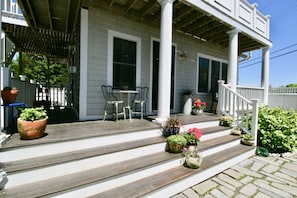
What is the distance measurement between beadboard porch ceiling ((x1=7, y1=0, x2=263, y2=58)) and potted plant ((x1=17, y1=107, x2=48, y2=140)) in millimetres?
2830

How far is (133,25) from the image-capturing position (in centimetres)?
479

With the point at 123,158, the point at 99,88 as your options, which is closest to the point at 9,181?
the point at 123,158

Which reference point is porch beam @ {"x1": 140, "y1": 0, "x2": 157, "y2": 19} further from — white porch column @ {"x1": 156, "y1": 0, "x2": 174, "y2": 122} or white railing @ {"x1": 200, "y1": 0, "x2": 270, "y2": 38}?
white railing @ {"x1": 200, "y1": 0, "x2": 270, "y2": 38}

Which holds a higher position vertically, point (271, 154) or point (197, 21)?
point (197, 21)

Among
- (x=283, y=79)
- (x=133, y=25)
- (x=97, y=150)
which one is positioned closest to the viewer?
(x=97, y=150)

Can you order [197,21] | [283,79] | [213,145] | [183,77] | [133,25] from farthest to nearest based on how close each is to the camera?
[283,79] < [183,77] < [197,21] < [133,25] < [213,145]

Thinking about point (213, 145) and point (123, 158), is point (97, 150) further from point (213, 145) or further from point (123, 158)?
point (213, 145)

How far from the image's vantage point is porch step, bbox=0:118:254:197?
1.92 metres

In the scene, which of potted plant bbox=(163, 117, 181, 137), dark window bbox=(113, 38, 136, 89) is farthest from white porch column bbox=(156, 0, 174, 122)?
dark window bbox=(113, 38, 136, 89)

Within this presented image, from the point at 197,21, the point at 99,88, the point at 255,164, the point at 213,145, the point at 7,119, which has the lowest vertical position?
the point at 255,164

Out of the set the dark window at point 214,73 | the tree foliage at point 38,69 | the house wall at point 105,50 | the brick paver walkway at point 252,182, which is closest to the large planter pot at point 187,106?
the house wall at point 105,50

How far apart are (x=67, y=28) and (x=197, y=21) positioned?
14.3ft

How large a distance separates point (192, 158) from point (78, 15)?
14.5 ft

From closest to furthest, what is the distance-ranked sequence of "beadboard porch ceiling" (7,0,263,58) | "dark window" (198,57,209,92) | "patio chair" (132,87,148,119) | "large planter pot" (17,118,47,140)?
"large planter pot" (17,118,47,140)
"beadboard porch ceiling" (7,0,263,58)
"patio chair" (132,87,148,119)
"dark window" (198,57,209,92)
